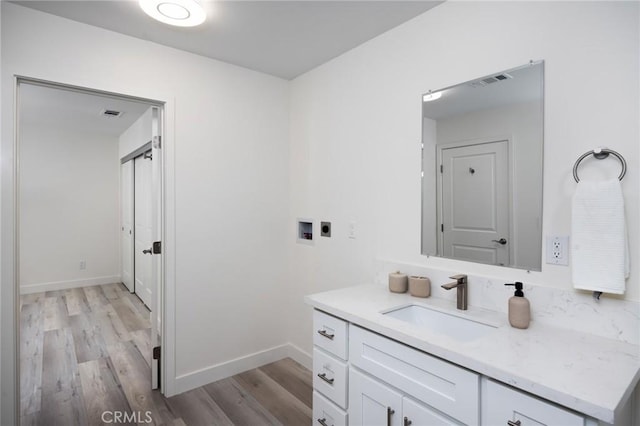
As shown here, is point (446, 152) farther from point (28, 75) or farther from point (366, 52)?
point (28, 75)

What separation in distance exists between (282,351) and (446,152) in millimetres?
2129

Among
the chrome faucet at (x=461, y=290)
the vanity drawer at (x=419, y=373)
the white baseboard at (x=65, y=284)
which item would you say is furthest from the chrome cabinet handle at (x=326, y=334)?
the white baseboard at (x=65, y=284)

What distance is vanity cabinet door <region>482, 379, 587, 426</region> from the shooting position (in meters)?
0.91

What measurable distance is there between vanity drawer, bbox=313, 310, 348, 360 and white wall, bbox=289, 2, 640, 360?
2.02ft

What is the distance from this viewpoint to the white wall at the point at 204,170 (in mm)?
1891

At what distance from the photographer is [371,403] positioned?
1.44 metres

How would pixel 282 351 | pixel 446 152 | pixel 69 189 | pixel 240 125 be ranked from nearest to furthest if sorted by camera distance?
pixel 446 152 < pixel 240 125 < pixel 282 351 < pixel 69 189

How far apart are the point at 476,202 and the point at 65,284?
5856 millimetres

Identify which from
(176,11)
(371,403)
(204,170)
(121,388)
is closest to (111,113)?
(204,170)

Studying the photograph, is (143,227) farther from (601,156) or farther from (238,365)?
(601,156)

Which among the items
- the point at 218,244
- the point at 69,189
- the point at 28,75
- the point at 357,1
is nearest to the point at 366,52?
the point at 357,1

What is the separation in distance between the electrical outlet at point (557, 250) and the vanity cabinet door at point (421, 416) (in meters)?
0.75

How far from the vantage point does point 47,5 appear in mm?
1832

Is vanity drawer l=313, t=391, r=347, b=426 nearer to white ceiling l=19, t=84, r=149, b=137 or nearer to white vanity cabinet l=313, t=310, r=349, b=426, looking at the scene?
white vanity cabinet l=313, t=310, r=349, b=426
